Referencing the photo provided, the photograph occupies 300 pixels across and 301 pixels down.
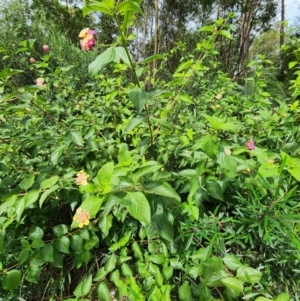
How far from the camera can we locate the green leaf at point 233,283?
1.68ft

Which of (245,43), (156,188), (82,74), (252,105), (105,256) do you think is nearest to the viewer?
(156,188)

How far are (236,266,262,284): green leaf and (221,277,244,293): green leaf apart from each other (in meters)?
0.03

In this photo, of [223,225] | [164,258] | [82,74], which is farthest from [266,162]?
[82,74]

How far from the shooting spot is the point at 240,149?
0.74 meters

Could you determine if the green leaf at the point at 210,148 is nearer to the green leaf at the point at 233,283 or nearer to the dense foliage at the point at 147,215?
the dense foliage at the point at 147,215

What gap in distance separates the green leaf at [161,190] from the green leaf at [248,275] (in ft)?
0.74

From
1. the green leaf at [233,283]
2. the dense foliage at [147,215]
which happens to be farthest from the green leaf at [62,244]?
the green leaf at [233,283]

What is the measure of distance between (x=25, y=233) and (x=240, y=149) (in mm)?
769

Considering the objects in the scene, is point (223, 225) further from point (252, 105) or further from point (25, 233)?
point (252, 105)

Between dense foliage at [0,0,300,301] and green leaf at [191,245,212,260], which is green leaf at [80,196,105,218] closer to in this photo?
dense foliage at [0,0,300,301]

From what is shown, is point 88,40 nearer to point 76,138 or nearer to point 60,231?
point 76,138

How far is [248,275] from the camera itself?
1.79ft

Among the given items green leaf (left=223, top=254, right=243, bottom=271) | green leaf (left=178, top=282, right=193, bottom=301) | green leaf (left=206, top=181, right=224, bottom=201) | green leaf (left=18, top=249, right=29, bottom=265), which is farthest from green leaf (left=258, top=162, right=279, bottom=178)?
green leaf (left=18, top=249, right=29, bottom=265)

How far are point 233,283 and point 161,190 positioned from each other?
0.84ft
